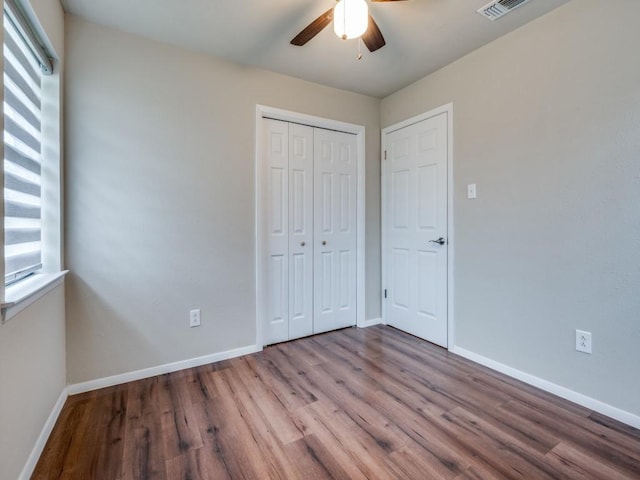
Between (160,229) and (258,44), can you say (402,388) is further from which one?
(258,44)

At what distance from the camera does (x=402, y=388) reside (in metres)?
2.01

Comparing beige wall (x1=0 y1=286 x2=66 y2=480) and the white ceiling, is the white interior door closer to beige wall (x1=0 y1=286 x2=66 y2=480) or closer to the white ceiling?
the white ceiling

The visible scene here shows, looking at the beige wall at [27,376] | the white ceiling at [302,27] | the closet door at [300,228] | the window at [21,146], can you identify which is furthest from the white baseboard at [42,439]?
the white ceiling at [302,27]

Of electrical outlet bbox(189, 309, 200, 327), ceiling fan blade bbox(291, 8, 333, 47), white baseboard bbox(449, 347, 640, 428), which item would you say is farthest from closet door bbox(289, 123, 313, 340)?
white baseboard bbox(449, 347, 640, 428)

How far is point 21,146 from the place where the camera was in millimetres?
1488

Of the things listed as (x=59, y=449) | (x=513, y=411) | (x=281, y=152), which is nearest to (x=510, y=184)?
(x=513, y=411)

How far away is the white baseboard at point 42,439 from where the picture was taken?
1.29 meters

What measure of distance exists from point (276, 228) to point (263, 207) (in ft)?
0.73

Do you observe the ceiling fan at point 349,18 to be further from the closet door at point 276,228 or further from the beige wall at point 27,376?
the beige wall at point 27,376

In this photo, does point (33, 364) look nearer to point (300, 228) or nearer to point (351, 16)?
point (300, 228)

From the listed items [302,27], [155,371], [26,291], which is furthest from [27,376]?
[302,27]

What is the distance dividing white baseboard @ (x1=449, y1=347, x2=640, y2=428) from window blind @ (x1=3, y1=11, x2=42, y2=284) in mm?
2919

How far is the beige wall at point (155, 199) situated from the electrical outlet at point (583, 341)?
227 cm

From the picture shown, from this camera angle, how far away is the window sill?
1142 mm
